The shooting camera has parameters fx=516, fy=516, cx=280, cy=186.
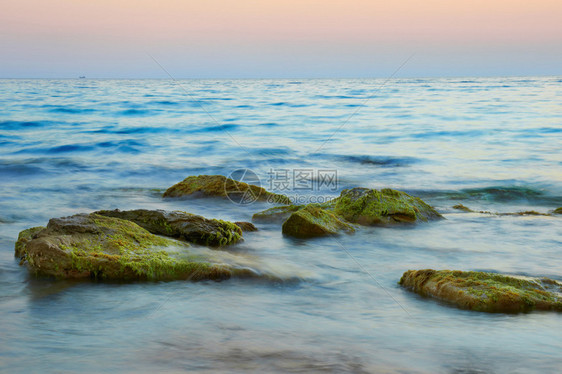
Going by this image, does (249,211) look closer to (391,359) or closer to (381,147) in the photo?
(391,359)

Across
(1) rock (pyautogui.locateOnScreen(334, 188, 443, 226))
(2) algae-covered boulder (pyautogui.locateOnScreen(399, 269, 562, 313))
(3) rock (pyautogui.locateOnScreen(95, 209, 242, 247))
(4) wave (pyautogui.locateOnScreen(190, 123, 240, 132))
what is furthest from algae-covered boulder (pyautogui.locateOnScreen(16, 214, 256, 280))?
(4) wave (pyautogui.locateOnScreen(190, 123, 240, 132))

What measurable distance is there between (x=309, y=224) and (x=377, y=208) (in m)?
1.14

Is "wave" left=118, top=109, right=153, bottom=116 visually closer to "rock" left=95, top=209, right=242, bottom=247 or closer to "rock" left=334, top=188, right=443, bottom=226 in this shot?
"rock" left=334, top=188, right=443, bottom=226

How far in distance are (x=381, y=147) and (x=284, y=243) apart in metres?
11.0

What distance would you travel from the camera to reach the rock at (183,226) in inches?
207

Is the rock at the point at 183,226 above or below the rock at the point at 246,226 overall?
above

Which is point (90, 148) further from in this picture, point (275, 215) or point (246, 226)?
point (246, 226)

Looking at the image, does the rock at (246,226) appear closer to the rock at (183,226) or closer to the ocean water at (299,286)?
the ocean water at (299,286)

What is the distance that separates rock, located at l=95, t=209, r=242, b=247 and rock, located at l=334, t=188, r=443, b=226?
5.87ft

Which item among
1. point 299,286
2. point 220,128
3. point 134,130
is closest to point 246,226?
point 299,286

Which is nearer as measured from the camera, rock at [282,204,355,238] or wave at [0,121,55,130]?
rock at [282,204,355,238]

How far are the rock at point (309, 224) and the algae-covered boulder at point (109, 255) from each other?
4.64ft

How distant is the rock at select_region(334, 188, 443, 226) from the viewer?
6500mm

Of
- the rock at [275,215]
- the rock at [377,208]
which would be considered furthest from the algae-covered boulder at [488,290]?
the rock at [275,215]
